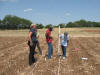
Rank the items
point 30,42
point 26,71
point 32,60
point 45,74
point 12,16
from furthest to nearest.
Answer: point 12,16, point 32,60, point 30,42, point 26,71, point 45,74

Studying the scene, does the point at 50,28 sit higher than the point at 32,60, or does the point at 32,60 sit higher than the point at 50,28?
the point at 50,28

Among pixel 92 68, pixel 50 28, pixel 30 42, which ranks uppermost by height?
pixel 50 28

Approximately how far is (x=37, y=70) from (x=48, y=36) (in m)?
2.11

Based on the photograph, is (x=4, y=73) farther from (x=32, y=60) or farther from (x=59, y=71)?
(x=59, y=71)

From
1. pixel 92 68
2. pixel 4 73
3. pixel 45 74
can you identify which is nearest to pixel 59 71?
pixel 45 74

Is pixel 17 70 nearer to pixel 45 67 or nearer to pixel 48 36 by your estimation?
pixel 45 67

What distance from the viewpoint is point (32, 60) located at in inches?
274

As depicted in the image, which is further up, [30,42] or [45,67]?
[30,42]

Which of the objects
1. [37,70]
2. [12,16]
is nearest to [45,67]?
[37,70]

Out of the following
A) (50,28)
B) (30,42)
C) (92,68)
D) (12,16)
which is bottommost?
(92,68)

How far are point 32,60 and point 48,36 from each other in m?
1.49

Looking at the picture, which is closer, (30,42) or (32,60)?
(30,42)

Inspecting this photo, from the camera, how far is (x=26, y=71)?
5766mm

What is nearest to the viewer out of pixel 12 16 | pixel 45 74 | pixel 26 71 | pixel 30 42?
pixel 45 74
